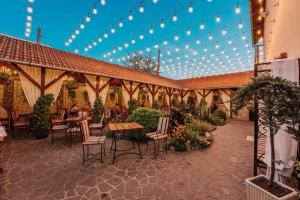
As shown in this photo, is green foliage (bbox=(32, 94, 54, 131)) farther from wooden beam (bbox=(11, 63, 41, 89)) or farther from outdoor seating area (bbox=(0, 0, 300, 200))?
wooden beam (bbox=(11, 63, 41, 89))

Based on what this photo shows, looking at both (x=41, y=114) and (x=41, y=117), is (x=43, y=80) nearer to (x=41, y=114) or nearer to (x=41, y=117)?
(x=41, y=114)

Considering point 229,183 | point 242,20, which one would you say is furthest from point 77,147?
point 242,20

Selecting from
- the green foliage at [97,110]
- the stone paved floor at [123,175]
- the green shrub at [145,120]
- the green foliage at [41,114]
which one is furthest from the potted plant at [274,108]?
the green foliage at [97,110]

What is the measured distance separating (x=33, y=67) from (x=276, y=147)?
8.80 m

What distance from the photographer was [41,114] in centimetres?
669

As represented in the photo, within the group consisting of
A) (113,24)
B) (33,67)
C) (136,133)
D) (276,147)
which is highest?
(113,24)

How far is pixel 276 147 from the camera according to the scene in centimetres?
316

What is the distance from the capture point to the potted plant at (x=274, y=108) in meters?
2.21

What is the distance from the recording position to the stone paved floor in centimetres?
309

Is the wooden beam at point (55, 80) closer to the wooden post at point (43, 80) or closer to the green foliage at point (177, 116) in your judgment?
the wooden post at point (43, 80)

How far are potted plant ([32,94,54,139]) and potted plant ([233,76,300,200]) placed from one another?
7.13m

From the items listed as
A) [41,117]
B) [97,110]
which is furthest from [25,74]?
[97,110]

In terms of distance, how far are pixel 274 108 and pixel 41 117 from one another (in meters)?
7.67

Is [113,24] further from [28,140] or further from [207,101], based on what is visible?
[207,101]
